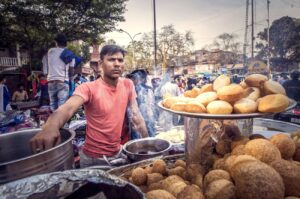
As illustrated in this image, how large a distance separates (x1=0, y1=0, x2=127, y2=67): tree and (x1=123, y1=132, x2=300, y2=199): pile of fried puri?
1773 centimetres

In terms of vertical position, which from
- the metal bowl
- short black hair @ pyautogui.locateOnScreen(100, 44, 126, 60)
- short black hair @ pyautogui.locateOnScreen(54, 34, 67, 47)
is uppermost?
short black hair @ pyautogui.locateOnScreen(54, 34, 67, 47)

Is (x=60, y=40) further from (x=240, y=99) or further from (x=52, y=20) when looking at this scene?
(x=52, y=20)

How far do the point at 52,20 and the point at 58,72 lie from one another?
14349 mm

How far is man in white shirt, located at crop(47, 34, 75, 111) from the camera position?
16.9 ft

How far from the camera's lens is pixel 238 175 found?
1120mm

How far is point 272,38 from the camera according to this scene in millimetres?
37594

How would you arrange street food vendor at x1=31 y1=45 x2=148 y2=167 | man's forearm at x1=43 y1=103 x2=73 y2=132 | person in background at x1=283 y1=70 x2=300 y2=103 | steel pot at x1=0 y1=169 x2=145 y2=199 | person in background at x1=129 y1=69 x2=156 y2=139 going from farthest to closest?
person in background at x1=283 y1=70 x2=300 y2=103 → person in background at x1=129 y1=69 x2=156 y2=139 → street food vendor at x1=31 y1=45 x2=148 y2=167 → man's forearm at x1=43 y1=103 x2=73 y2=132 → steel pot at x1=0 y1=169 x2=145 y2=199

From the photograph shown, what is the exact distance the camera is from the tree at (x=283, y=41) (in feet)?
115

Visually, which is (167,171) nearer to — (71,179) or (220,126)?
(220,126)

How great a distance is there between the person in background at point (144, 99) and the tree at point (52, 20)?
13811mm

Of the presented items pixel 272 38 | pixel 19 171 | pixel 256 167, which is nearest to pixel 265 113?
pixel 256 167

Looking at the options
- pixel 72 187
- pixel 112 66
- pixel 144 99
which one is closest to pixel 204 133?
→ pixel 72 187

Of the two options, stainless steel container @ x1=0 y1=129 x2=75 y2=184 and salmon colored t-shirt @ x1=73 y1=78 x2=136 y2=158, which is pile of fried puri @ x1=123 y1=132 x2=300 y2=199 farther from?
salmon colored t-shirt @ x1=73 y1=78 x2=136 y2=158

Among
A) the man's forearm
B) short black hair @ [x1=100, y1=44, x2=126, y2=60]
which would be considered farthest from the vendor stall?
short black hair @ [x1=100, y1=44, x2=126, y2=60]
